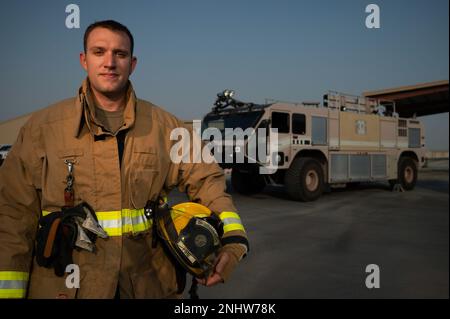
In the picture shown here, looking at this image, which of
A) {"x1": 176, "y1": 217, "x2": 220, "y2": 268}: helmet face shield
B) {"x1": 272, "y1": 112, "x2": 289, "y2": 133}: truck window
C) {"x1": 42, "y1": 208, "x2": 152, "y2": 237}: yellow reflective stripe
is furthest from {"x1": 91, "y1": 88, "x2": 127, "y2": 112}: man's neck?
{"x1": 272, "y1": 112, "x2": 289, "y2": 133}: truck window

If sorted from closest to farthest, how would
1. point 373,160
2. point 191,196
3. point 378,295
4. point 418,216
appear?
point 191,196, point 378,295, point 418,216, point 373,160

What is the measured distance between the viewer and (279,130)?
327 inches

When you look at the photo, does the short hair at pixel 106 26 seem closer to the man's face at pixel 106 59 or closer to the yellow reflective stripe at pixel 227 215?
the man's face at pixel 106 59

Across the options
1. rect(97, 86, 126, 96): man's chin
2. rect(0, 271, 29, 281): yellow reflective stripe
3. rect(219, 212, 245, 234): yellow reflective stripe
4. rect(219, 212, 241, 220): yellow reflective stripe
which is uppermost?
rect(97, 86, 126, 96): man's chin

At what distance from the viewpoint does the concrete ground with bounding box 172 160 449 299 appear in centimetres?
322

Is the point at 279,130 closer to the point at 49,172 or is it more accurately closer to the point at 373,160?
the point at 373,160

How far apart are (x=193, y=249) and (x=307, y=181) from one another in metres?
7.30

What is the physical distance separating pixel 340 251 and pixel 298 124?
187 inches

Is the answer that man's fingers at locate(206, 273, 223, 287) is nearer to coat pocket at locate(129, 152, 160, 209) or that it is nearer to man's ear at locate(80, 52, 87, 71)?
coat pocket at locate(129, 152, 160, 209)

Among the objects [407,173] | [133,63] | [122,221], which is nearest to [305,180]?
[407,173]

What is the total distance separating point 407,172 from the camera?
38.0 feet

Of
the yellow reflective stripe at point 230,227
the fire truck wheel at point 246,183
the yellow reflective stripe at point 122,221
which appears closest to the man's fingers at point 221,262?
the yellow reflective stripe at point 230,227

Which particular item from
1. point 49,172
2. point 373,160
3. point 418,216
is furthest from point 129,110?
point 373,160

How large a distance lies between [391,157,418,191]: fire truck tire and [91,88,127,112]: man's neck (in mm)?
11148
